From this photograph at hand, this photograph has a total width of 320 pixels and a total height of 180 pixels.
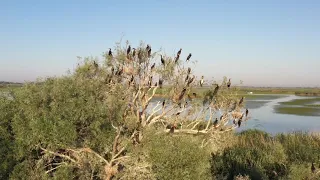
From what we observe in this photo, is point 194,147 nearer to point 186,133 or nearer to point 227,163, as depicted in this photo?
point 186,133

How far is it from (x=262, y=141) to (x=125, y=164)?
15357 millimetres

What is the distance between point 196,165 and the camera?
49.0 ft

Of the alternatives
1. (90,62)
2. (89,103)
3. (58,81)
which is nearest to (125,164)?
(89,103)

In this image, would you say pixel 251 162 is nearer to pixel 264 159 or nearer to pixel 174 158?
pixel 264 159

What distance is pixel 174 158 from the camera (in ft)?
47.6

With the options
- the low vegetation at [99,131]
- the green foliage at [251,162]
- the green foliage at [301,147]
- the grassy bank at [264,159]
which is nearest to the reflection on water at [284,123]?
the green foliage at [301,147]

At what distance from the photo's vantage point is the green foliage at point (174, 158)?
14.4 metres

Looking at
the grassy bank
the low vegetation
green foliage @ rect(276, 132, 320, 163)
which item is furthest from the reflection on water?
the low vegetation

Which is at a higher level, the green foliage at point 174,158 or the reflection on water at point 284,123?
the green foliage at point 174,158

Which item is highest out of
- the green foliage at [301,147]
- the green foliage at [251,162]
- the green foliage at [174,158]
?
the green foliage at [174,158]

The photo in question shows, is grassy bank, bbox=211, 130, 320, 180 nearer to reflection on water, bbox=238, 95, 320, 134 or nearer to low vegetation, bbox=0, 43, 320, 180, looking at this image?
low vegetation, bbox=0, 43, 320, 180

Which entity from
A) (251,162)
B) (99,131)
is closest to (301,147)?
(251,162)

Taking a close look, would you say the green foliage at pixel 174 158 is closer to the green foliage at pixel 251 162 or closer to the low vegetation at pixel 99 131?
the low vegetation at pixel 99 131

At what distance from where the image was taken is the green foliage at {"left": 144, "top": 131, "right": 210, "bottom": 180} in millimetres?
14438
